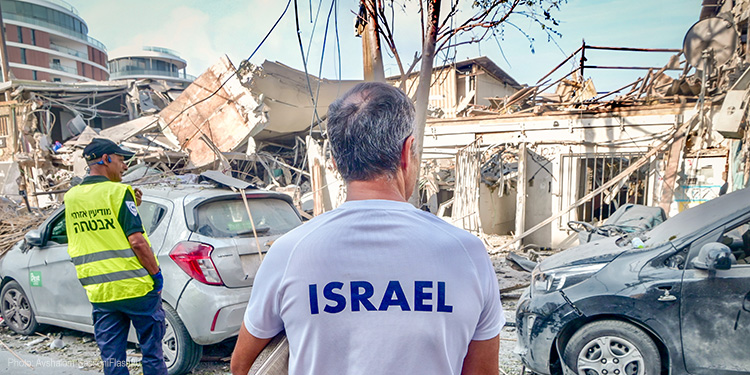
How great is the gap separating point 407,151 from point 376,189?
5.5 inches

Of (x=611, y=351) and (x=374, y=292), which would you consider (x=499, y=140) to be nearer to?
(x=611, y=351)

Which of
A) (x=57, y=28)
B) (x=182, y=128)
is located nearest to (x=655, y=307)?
(x=182, y=128)

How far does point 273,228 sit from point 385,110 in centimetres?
312

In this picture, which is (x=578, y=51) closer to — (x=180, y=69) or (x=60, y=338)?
(x=60, y=338)

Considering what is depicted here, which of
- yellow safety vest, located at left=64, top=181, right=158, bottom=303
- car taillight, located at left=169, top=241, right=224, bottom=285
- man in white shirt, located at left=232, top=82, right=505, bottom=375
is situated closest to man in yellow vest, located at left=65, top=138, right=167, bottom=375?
yellow safety vest, located at left=64, top=181, right=158, bottom=303

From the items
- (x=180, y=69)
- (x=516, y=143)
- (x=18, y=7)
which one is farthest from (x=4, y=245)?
(x=180, y=69)

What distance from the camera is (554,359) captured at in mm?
3523

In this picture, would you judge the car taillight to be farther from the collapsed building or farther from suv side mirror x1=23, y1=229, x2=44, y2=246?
the collapsed building

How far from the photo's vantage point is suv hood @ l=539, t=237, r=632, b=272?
3588 mm

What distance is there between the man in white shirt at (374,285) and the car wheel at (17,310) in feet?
16.7

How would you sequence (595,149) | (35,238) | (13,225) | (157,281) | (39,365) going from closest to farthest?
(157,281) < (39,365) < (35,238) < (13,225) < (595,149)

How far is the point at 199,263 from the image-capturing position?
3375 mm

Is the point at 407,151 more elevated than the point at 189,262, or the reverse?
the point at 407,151

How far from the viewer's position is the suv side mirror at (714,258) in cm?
300
